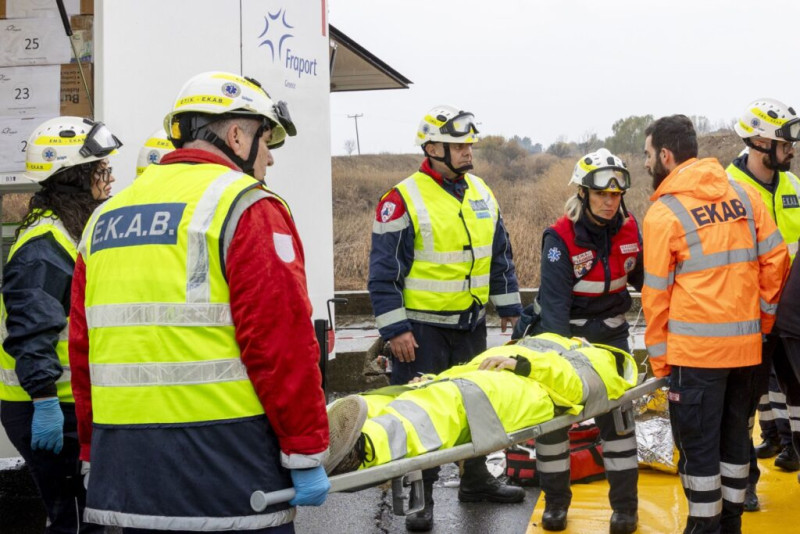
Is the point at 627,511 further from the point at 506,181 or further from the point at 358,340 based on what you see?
the point at 506,181

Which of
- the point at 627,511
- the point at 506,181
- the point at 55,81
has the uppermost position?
the point at 506,181

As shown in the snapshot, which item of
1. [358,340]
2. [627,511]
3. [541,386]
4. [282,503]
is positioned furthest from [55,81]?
[358,340]

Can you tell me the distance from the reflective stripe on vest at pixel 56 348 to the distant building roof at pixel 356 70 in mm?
6201

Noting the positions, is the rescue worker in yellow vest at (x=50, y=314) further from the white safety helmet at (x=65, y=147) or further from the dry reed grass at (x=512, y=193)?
the dry reed grass at (x=512, y=193)

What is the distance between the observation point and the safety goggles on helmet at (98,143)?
3.98m

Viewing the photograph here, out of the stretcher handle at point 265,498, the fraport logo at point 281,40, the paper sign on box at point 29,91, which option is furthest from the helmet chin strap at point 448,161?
the stretcher handle at point 265,498

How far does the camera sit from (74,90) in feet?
17.1

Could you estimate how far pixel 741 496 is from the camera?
4.43 metres

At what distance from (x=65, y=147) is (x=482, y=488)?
10.2 feet

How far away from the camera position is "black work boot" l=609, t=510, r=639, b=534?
4832 mm

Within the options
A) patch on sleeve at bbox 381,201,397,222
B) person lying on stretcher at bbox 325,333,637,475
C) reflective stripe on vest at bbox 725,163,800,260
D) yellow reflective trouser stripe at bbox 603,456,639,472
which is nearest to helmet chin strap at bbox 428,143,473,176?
patch on sleeve at bbox 381,201,397,222

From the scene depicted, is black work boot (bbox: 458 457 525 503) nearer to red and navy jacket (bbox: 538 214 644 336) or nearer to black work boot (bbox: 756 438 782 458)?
red and navy jacket (bbox: 538 214 644 336)

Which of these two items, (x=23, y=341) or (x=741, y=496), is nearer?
(x=23, y=341)

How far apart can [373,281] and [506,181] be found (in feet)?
83.0
